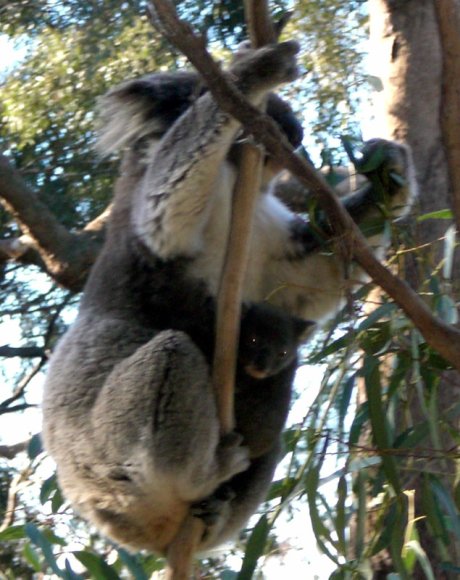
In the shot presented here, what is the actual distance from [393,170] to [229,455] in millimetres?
908

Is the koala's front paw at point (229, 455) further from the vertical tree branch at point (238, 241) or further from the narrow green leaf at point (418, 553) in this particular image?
the narrow green leaf at point (418, 553)

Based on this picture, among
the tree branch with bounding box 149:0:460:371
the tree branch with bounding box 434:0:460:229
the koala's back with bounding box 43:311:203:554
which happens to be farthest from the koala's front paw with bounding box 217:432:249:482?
the tree branch with bounding box 434:0:460:229

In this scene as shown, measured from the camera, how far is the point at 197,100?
249cm

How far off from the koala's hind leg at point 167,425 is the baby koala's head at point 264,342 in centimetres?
15

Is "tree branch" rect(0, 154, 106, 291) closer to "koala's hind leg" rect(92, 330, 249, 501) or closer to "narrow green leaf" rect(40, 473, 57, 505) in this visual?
"narrow green leaf" rect(40, 473, 57, 505)

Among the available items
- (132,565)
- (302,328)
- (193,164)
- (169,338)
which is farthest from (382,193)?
(132,565)

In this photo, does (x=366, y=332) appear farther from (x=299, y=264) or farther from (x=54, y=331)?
(x=54, y=331)

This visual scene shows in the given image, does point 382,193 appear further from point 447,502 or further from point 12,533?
point 12,533

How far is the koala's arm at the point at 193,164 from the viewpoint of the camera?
7.46ft

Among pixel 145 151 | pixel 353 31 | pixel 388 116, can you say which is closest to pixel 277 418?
pixel 145 151

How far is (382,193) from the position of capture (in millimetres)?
2781

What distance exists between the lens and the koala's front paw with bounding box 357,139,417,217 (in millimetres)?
2746

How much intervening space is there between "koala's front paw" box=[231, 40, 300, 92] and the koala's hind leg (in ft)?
2.22

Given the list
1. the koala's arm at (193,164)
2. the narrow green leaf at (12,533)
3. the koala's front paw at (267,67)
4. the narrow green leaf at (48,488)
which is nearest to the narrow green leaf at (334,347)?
the koala's arm at (193,164)
